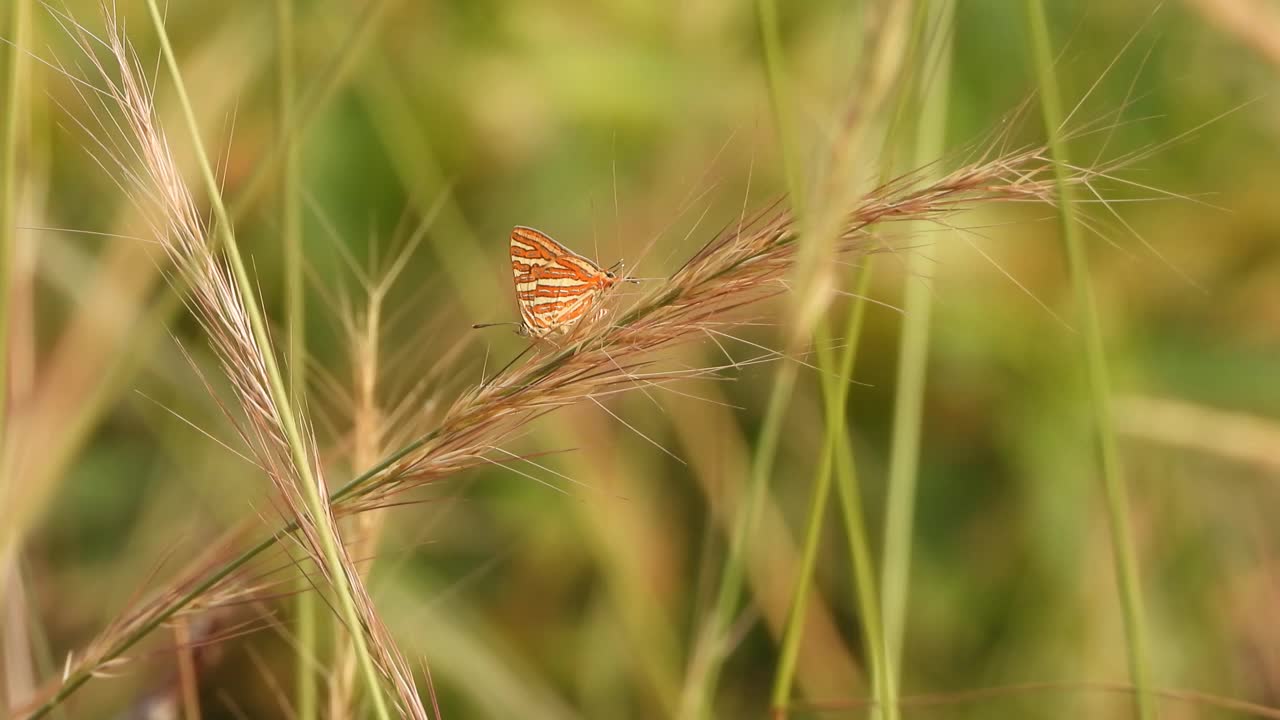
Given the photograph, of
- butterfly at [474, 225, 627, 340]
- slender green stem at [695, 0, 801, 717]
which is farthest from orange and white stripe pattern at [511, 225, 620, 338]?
slender green stem at [695, 0, 801, 717]

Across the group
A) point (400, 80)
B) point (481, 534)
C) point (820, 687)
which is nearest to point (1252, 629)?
point (820, 687)

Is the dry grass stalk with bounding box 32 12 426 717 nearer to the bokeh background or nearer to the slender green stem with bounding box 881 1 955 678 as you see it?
the slender green stem with bounding box 881 1 955 678

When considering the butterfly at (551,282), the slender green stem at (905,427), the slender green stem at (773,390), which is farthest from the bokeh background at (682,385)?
the slender green stem at (773,390)

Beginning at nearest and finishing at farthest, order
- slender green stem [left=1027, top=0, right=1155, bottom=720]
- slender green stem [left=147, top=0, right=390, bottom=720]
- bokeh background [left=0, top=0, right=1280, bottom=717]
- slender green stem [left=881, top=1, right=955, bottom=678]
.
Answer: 1. slender green stem [left=147, top=0, right=390, bottom=720]
2. slender green stem [left=1027, top=0, right=1155, bottom=720]
3. slender green stem [left=881, top=1, right=955, bottom=678]
4. bokeh background [left=0, top=0, right=1280, bottom=717]

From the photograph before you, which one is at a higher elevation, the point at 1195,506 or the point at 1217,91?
the point at 1217,91

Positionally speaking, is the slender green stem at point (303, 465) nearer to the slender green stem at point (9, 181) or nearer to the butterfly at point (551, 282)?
the slender green stem at point (9, 181)

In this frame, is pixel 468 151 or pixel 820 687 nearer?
pixel 820 687

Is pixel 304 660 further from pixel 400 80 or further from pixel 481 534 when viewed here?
pixel 400 80
